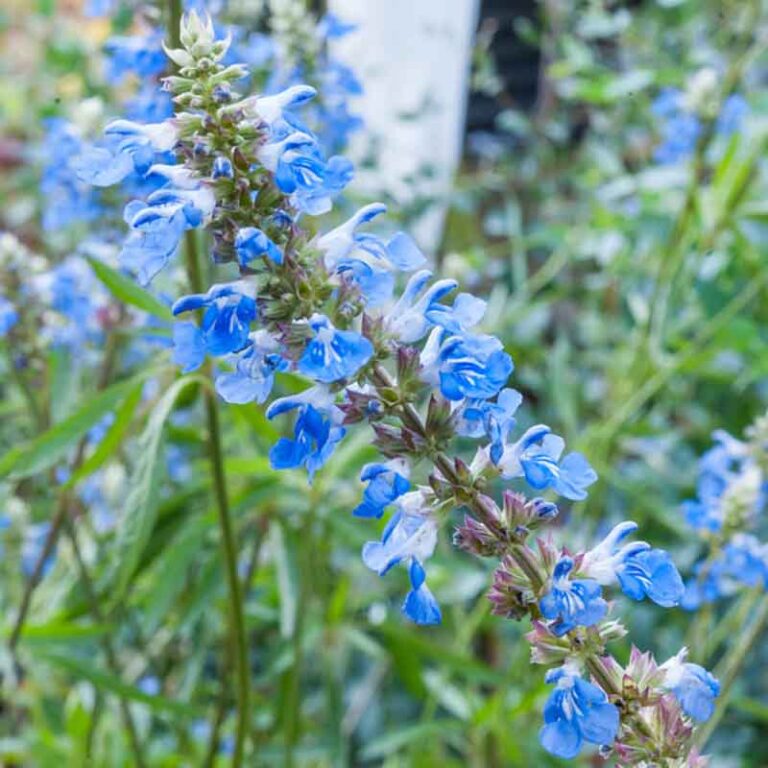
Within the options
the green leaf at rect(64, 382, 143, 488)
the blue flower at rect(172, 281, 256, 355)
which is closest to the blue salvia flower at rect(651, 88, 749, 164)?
the green leaf at rect(64, 382, 143, 488)

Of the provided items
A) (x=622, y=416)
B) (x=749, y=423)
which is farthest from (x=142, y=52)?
(x=749, y=423)

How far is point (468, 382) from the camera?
0.63 meters

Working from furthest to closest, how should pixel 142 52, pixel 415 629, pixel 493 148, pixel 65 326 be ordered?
pixel 493 148 < pixel 415 629 < pixel 65 326 < pixel 142 52

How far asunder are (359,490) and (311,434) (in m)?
0.99

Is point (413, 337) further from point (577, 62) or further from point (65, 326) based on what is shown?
point (577, 62)

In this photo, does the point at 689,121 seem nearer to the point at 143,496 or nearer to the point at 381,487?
the point at 143,496

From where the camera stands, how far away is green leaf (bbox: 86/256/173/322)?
104 centimetres

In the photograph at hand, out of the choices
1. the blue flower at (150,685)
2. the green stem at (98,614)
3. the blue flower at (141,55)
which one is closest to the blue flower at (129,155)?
the blue flower at (141,55)

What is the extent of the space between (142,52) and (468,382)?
0.85m

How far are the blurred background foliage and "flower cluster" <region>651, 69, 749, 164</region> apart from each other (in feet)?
0.10

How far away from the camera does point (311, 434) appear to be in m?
0.67

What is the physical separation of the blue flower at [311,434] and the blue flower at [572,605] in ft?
0.49

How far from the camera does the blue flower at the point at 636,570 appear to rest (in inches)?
25.3

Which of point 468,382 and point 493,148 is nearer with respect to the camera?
point 468,382
